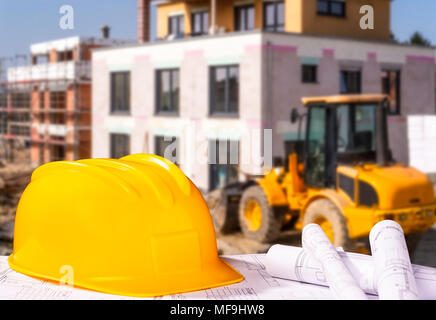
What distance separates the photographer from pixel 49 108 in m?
34.4

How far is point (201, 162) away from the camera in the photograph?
2219 centimetres

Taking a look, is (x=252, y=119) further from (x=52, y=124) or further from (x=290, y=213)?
(x=52, y=124)

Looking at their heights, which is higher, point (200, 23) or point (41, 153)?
point (200, 23)

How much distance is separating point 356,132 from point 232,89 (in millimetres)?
10224

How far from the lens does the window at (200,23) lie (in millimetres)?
27344

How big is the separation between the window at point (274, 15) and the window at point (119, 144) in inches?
300

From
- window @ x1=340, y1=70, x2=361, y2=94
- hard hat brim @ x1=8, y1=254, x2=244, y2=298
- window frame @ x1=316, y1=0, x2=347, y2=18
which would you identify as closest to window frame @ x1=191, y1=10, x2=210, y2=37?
window frame @ x1=316, y1=0, x2=347, y2=18

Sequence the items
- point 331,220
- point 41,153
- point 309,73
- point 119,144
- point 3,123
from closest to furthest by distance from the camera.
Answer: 1. point 331,220
2. point 309,73
3. point 119,144
4. point 41,153
5. point 3,123

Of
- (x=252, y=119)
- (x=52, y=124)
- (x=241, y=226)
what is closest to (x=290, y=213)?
(x=241, y=226)

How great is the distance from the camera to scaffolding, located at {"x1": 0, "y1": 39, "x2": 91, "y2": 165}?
32.1 m

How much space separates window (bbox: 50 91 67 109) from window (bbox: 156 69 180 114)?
36.4 ft

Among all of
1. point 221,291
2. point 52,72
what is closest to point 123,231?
point 221,291

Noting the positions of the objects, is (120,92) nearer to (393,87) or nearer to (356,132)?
(393,87)

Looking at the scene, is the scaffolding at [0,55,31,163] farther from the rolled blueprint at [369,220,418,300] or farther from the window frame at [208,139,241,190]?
the rolled blueprint at [369,220,418,300]
